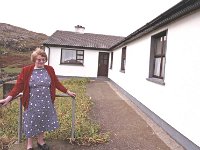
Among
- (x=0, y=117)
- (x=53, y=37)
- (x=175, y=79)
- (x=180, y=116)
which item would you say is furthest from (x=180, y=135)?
(x=53, y=37)

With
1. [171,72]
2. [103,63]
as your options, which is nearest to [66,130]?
[171,72]

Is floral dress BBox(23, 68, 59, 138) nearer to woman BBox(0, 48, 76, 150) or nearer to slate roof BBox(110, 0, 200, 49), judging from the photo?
woman BBox(0, 48, 76, 150)

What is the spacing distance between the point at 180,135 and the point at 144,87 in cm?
336

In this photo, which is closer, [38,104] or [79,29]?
[38,104]

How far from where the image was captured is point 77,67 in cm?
2169

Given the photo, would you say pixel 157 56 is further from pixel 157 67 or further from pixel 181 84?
pixel 181 84

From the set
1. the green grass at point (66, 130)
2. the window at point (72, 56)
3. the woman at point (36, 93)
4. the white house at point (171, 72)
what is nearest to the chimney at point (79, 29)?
the window at point (72, 56)

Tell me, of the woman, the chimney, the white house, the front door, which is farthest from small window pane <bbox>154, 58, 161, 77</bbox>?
the chimney

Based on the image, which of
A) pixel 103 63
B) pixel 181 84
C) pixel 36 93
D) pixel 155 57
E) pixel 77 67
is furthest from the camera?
pixel 103 63

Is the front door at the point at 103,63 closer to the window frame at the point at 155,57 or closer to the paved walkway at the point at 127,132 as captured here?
the paved walkway at the point at 127,132

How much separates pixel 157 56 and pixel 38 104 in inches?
181

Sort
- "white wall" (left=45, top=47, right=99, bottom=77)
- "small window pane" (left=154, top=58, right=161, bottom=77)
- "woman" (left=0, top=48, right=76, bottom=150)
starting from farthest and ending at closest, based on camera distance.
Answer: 1. "white wall" (left=45, top=47, right=99, bottom=77)
2. "small window pane" (left=154, top=58, right=161, bottom=77)
3. "woman" (left=0, top=48, right=76, bottom=150)

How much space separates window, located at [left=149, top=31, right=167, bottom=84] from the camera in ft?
23.4

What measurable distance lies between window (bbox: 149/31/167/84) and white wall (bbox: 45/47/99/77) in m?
14.1
